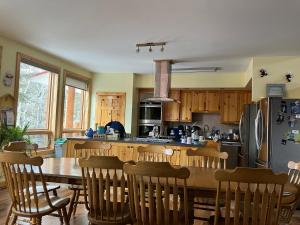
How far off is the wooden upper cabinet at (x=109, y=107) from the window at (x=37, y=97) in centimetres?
147

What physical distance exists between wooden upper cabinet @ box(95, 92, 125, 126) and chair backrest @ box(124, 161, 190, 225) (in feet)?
16.3

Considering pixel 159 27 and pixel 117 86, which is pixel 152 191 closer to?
pixel 159 27

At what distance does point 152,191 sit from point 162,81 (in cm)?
379

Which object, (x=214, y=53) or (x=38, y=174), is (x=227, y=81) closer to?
(x=214, y=53)

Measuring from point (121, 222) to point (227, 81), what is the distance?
5.13 m

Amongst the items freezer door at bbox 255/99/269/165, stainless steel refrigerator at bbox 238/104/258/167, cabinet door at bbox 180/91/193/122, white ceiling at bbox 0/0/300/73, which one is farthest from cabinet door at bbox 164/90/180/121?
freezer door at bbox 255/99/269/165

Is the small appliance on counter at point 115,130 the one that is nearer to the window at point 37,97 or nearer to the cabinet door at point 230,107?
the window at point 37,97

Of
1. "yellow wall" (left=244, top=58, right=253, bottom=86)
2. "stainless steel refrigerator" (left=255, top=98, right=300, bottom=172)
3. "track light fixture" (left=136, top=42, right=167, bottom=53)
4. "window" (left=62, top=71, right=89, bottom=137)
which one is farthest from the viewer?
"window" (left=62, top=71, right=89, bottom=137)

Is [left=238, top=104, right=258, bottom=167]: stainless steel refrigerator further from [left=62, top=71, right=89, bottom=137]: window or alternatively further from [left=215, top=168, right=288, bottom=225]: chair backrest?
[left=62, top=71, right=89, bottom=137]: window

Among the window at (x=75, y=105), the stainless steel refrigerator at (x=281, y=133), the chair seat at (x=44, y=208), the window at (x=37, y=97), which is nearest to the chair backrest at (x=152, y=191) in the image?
the chair seat at (x=44, y=208)

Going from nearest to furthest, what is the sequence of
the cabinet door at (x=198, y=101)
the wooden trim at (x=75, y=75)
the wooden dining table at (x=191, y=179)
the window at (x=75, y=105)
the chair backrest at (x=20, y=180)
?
the wooden dining table at (x=191, y=179)
the chair backrest at (x=20, y=180)
the wooden trim at (x=75, y=75)
the window at (x=75, y=105)
the cabinet door at (x=198, y=101)

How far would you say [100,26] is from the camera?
12.3 ft

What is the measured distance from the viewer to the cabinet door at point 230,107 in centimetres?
645

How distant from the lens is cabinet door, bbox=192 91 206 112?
6715 mm
